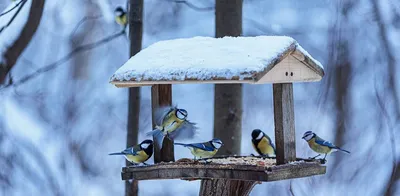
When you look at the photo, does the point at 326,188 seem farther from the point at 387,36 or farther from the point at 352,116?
the point at 387,36

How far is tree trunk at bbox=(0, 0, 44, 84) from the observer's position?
4.90 metres

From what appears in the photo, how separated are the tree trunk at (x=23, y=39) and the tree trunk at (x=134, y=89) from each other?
839 mm

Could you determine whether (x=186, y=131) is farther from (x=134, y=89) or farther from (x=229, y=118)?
(x=134, y=89)

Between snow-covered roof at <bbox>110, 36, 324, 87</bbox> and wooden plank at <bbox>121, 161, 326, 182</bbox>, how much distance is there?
411 mm

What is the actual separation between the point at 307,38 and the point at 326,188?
62.9 inches

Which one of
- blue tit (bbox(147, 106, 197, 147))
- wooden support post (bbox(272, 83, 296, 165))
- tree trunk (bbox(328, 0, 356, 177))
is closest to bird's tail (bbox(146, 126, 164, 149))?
blue tit (bbox(147, 106, 197, 147))

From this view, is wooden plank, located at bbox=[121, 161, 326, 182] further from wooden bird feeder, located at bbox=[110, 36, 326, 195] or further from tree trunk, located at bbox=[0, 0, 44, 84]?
tree trunk, located at bbox=[0, 0, 44, 84]

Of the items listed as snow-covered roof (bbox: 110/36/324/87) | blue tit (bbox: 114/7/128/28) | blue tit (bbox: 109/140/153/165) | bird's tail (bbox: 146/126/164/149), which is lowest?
blue tit (bbox: 109/140/153/165)

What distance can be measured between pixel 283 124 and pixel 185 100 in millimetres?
3845

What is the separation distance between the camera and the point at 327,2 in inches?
268

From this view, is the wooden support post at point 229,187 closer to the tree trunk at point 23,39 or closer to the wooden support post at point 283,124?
the wooden support post at point 283,124

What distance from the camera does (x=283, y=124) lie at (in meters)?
3.38

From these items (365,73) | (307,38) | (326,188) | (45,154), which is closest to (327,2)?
(307,38)

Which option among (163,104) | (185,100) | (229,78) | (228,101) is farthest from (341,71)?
(229,78)
